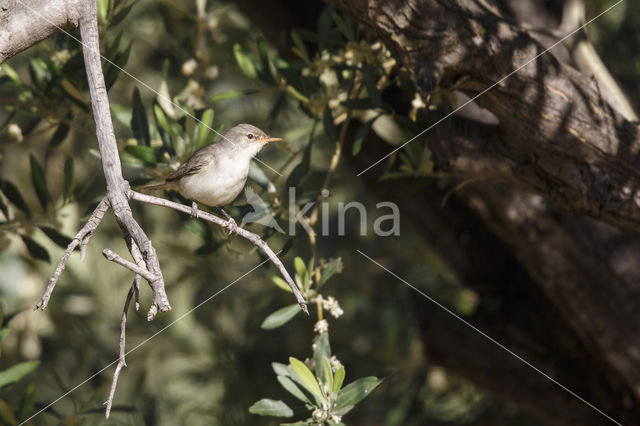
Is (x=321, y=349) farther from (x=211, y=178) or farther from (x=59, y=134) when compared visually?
(x=59, y=134)

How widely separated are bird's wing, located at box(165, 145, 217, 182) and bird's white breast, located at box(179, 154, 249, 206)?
1cm

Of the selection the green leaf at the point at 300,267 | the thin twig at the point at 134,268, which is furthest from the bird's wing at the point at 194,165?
the thin twig at the point at 134,268

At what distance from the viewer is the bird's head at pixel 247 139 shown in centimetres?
286

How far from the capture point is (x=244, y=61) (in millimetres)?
2889

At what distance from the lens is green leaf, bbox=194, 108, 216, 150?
259 centimetres

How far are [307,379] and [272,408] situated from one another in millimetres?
204

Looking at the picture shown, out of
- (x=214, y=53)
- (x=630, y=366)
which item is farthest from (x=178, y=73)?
(x=630, y=366)


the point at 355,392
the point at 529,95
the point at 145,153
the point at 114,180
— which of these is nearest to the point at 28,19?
the point at 114,180

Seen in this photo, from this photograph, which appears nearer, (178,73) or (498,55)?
(498,55)

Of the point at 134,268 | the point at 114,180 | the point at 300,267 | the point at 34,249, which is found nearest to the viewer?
the point at 134,268

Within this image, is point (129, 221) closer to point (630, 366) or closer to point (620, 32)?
point (630, 366)

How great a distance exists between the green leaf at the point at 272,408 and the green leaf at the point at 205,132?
1025 mm

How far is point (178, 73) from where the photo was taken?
3857mm

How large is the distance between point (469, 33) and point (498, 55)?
4.8 inches
